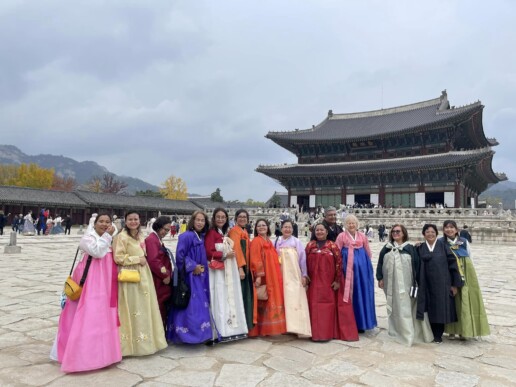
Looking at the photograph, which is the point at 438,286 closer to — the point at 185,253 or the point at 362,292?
the point at 362,292

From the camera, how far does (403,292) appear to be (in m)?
5.06

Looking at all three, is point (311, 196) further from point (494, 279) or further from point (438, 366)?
point (438, 366)

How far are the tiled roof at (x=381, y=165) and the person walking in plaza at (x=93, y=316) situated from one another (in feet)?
104

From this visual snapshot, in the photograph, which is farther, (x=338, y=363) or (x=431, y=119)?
(x=431, y=119)

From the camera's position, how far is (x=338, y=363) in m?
4.21

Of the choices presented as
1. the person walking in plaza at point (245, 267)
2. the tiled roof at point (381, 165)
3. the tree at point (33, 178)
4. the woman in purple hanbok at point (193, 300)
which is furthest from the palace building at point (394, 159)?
the tree at point (33, 178)

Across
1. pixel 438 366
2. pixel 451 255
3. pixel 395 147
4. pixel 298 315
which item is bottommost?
pixel 438 366

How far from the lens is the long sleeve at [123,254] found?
4.17 meters

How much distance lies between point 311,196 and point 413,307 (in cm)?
3517

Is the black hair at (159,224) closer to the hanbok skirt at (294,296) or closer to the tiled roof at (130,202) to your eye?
the hanbok skirt at (294,296)

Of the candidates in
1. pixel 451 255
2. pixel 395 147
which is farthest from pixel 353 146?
pixel 451 255

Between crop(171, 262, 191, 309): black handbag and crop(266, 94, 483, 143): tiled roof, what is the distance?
33.3 metres

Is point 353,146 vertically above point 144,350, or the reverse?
point 353,146

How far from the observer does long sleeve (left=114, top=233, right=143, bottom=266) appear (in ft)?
13.7
